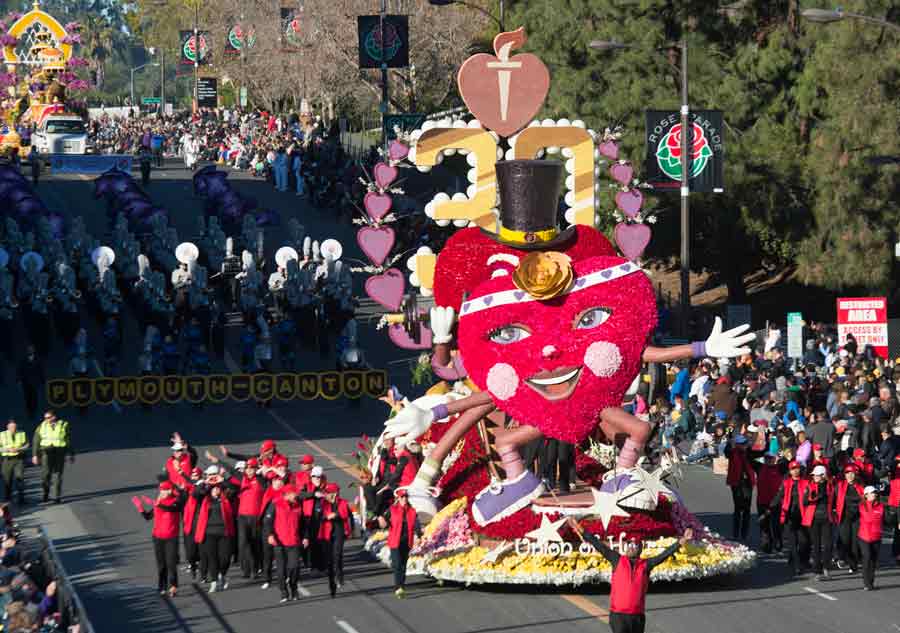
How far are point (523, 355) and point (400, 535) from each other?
2720mm

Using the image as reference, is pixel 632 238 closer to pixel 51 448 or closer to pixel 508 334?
pixel 508 334

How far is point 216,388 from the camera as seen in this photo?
39.1 meters

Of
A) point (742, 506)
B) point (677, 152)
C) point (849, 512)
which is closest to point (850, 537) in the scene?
point (849, 512)

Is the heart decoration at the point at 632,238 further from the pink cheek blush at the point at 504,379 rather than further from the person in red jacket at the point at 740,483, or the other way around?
the pink cheek blush at the point at 504,379

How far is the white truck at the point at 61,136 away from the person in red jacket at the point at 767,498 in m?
53.6

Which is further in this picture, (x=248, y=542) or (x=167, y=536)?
(x=248, y=542)

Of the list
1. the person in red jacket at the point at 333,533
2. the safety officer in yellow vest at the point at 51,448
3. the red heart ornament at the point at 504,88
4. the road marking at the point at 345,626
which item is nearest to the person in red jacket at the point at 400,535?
the person in red jacket at the point at 333,533

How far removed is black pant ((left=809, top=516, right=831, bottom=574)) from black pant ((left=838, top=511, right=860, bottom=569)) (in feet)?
1.05

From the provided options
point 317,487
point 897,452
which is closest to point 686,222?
point 897,452

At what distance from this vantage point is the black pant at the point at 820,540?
24.8m

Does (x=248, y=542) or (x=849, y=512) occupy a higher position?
(x=849, y=512)

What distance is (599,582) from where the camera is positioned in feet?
77.6

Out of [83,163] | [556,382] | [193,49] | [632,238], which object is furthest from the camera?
[193,49]

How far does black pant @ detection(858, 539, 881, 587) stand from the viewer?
23922mm
